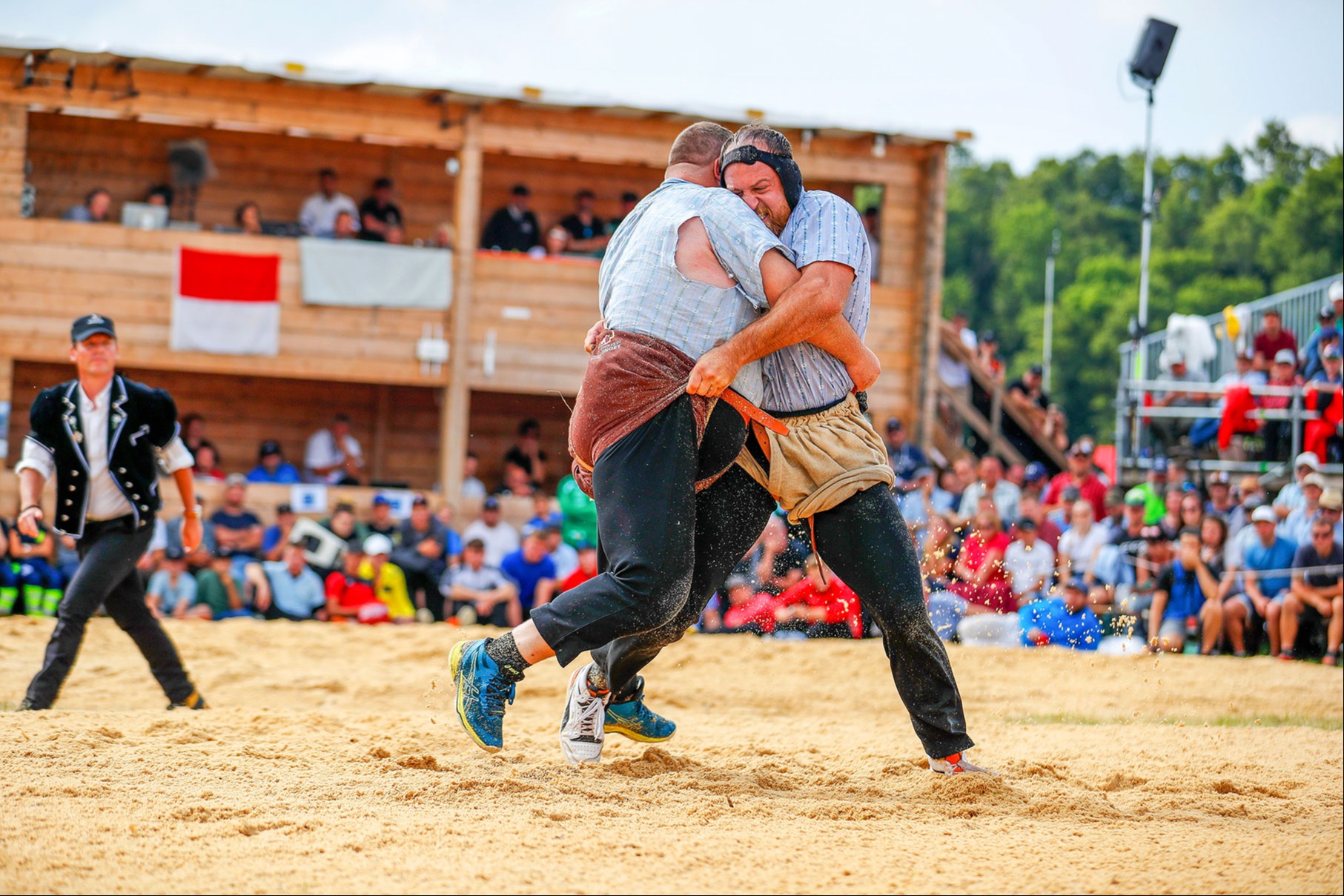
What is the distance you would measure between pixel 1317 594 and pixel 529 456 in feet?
28.9

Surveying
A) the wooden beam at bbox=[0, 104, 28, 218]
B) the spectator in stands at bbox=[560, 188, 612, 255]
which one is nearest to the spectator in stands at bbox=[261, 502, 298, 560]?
the wooden beam at bbox=[0, 104, 28, 218]

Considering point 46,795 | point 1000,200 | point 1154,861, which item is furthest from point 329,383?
point 1000,200

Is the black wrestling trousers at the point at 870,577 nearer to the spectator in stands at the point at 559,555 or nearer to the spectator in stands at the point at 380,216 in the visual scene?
the spectator in stands at the point at 559,555

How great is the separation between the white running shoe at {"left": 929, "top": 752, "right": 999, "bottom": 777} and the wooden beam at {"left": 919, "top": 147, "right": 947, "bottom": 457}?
11595mm

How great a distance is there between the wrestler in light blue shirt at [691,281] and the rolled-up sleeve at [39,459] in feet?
10.2

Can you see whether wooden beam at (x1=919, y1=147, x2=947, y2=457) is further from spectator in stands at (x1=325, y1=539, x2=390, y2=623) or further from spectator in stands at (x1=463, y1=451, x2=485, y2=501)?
spectator in stands at (x1=325, y1=539, x2=390, y2=623)

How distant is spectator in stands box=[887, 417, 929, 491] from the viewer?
514 inches

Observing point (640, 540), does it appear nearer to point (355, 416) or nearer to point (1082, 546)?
point (1082, 546)

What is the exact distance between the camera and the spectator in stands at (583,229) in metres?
Answer: 15.7

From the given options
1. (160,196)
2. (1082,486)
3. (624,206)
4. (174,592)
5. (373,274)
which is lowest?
(174,592)

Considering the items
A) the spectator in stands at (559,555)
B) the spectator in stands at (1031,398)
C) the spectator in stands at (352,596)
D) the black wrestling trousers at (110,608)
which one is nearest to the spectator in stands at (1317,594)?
the spectator in stands at (559,555)

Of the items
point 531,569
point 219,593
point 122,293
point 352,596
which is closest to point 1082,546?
point 531,569

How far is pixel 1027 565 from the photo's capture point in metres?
10.3

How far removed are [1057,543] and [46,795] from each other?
8971 millimetres
